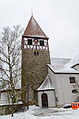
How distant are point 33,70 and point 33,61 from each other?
187 centimetres

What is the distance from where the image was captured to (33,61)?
21.1 m

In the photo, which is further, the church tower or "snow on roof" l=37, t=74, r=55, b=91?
the church tower

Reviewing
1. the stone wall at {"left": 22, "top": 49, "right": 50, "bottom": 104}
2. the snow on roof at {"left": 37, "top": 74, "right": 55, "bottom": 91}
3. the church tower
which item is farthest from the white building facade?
the church tower

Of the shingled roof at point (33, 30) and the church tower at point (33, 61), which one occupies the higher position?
the shingled roof at point (33, 30)

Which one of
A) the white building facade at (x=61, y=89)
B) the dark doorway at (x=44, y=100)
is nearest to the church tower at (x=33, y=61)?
the dark doorway at (x=44, y=100)

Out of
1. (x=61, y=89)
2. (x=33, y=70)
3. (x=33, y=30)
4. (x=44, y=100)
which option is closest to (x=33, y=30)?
(x=33, y=30)

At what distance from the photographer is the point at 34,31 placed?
79.9ft

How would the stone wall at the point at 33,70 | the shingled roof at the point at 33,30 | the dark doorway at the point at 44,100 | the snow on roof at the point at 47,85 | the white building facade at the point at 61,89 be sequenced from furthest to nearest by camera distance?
1. the shingled roof at the point at 33,30
2. the stone wall at the point at 33,70
3. the snow on roof at the point at 47,85
4. the dark doorway at the point at 44,100
5. the white building facade at the point at 61,89

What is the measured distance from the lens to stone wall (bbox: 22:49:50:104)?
60.5 ft

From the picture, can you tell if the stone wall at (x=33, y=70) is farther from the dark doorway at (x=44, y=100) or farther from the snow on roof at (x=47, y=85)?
the dark doorway at (x=44, y=100)

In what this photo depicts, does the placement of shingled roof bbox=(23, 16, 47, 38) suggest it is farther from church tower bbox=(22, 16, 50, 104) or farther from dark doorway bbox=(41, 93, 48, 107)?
dark doorway bbox=(41, 93, 48, 107)

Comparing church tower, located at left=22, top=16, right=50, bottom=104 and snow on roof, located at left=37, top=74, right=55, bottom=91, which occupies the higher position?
church tower, located at left=22, top=16, right=50, bottom=104

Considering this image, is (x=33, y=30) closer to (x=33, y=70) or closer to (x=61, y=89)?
(x=33, y=70)

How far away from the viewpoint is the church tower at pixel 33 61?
18547mm
